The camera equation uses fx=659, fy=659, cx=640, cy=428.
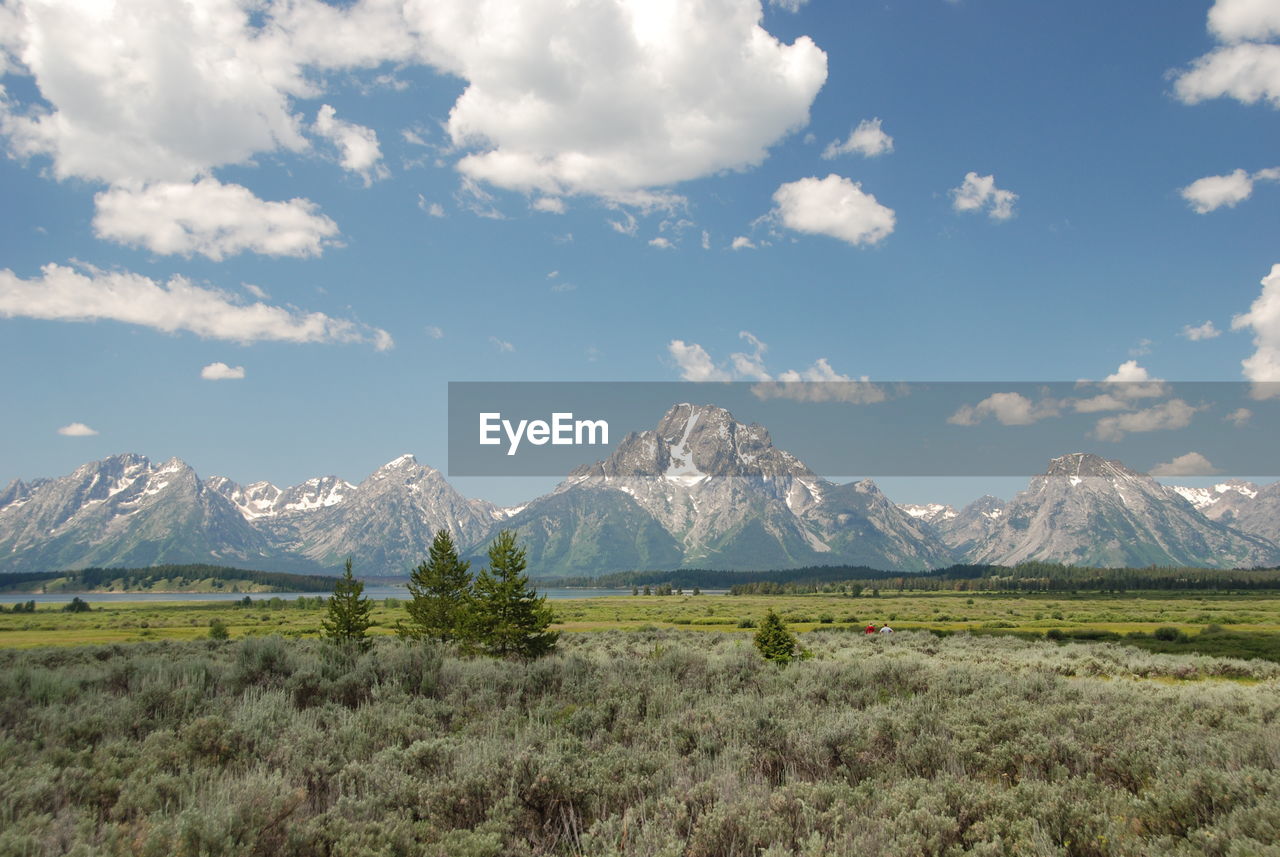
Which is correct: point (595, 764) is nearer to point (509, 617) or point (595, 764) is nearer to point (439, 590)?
point (509, 617)

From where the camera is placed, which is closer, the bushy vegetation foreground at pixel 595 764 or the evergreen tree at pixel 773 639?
the bushy vegetation foreground at pixel 595 764

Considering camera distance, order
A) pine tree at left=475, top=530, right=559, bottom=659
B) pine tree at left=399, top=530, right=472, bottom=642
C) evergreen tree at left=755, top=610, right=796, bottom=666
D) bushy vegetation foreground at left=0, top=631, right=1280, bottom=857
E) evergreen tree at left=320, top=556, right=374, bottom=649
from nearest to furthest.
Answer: bushy vegetation foreground at left=0, top=631, right=1280, bottom=857 < evergreen tree at left=755, top=610, right=796, bottom=666 < pine tree at left=475, top=530, right=559, bottom=659 < evergreen tree at left=320, top=556, right=374, bottom=649 < pine tree at left=399, top=530, right=472, bottom=642

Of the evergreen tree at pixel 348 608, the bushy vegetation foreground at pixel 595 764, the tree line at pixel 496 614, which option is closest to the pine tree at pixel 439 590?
the tree line at pixel 496 614

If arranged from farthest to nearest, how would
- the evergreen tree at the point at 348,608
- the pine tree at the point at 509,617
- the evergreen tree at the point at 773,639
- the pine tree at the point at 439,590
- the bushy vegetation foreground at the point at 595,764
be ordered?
the pine tree at the point at 439,590 < the evergreen tree at the point at 348,608 < the pine tree at the point at 509,617 < the evergreen tree at the point at 773,639 < the bushy vegetation foreground at the point at 595,764

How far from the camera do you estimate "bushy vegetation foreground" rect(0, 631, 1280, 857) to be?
530 cm

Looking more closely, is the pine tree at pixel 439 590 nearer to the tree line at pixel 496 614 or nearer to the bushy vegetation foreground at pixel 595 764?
the tree line at pixel 496 614

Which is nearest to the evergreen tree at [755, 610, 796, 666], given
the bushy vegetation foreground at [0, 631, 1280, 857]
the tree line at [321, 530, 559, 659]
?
the tree line at [321, 530, 559, 659]

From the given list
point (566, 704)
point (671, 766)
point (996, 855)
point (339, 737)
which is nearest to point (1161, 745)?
point (996, 855)

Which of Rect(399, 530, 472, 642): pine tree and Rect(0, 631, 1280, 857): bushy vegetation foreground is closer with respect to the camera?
Rect(0, 631, 1280, 857): bushy vegetation foreground

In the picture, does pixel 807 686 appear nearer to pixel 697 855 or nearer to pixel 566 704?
pixel 566 704

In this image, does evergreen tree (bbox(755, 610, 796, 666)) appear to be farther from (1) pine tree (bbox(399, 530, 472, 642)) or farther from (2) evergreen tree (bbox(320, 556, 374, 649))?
(2) evergreen tree (bbox(320, 556, 374, 649))

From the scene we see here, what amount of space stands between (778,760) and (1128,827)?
3.34 metres

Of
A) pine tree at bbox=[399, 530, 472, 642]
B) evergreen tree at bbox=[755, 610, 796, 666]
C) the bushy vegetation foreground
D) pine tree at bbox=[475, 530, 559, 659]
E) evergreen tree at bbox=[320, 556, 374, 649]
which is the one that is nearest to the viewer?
the bushy vegetation foreground

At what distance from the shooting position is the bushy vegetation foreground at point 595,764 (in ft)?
17.4
